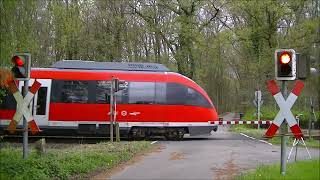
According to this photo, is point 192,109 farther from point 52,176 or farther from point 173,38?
point 173,38

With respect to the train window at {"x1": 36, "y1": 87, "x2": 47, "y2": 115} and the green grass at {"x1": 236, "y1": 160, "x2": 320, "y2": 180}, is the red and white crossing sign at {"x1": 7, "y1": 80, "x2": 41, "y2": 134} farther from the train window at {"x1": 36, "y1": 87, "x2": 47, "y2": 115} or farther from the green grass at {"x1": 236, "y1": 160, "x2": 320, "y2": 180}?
the train window at {"x1": 36, "y1": 87, "x2": 47, "y2": 115}

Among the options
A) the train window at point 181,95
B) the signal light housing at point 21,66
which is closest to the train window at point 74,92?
the train window at point 181,95

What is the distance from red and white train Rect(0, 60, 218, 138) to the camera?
84.3ft

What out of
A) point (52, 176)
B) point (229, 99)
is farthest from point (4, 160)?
point (229, 99)

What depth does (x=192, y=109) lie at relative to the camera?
1047 inches

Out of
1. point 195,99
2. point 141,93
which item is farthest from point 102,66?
point 195,99

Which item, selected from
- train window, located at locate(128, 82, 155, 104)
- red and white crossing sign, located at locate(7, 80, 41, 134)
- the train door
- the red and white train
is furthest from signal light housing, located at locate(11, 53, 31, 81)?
train window, located at locate(128, 82, 155, 104)

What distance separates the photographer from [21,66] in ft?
37.4

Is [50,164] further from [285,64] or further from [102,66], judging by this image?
[102,66]

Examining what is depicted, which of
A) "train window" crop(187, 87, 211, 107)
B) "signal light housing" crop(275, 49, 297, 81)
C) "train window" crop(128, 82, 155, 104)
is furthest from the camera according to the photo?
"train window" crop(187, 87, 211, 107)

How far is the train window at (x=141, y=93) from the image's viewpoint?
86.4 feet

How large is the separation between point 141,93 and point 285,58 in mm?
15737

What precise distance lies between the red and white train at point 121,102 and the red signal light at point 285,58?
15417 millimetres

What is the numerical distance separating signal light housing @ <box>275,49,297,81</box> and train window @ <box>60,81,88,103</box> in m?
16.0
